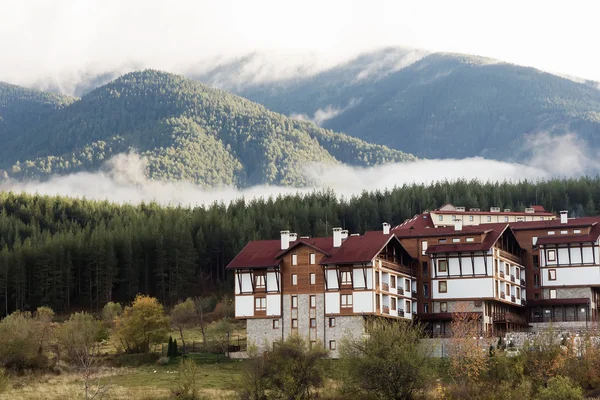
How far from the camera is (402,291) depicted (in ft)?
355

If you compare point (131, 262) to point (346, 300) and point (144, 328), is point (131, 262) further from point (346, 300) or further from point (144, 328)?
point (346, 300)

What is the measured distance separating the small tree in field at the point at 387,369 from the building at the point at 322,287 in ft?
66.3

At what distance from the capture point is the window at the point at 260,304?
350 ft

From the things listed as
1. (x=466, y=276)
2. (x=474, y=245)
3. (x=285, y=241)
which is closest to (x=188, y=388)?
(x=285, y=241)

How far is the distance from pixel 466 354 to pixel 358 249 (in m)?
22.9

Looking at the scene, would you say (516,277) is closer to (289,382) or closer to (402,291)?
(402,291)

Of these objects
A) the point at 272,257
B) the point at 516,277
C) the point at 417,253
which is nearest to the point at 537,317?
the point at 516,277

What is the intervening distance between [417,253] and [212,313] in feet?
125

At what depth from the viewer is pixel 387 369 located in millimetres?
77750

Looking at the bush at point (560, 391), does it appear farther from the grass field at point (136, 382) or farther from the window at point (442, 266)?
the window at point (442, 266)

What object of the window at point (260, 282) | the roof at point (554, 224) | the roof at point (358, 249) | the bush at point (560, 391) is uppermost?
the roof at point (554, 224)

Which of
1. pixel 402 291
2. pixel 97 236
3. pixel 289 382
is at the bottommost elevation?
pixel 289 382

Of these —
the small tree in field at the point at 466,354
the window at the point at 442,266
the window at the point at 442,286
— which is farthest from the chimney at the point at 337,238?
the small tree in field at the point at 466,354

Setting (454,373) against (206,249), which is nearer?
(454,373)
